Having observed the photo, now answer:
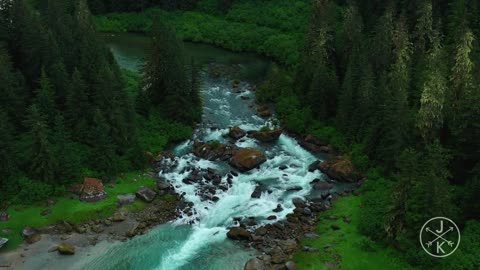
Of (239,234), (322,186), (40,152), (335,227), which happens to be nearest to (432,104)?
(322,186)

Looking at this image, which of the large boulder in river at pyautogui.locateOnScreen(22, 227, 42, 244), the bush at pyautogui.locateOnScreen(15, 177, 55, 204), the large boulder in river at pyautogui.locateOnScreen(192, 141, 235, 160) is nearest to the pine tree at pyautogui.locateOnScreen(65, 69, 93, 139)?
the bush at pyautogui.locateOnScreen(15, 177, 55, 204)

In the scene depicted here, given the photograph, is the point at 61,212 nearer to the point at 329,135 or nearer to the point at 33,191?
the point at 33,191

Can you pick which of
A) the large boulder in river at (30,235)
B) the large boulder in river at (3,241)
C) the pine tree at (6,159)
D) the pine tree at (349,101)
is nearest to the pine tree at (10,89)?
the pine tree at (6,159)

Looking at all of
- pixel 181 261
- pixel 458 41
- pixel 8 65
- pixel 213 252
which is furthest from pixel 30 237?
pixel 458 41

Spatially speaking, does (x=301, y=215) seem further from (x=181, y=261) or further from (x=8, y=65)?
(x=8, y=65)

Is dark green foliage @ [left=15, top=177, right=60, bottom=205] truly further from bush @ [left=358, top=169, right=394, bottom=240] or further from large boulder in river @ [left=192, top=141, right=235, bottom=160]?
bush @ [left=358, top=169, right=394, bottom=240]

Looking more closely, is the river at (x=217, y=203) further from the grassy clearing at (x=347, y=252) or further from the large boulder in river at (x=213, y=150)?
the grassy clearing at (x=347, y=252)

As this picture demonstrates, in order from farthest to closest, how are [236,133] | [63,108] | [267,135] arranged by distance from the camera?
[236,133]
[267,135]
[63,108]
